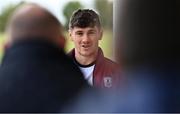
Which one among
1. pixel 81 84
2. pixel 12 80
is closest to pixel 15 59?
pixel 12 80

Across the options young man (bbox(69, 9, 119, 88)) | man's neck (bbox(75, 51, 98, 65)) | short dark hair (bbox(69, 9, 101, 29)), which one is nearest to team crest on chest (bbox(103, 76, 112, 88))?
young man (bbox(69, 9, 119, 88))

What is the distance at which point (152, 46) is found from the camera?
3.10 m

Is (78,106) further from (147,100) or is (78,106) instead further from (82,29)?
(147,100)

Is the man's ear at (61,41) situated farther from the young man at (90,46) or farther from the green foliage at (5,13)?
the young man at (90,46)

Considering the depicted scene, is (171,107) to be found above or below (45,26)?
below

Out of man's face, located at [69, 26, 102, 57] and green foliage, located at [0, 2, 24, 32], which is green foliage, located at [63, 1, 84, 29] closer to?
man's face, located at [69, 26, 102, 57]

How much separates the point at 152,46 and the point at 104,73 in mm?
970

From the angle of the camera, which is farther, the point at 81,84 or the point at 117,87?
the point at 117,87

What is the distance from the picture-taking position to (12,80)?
1.43 metres

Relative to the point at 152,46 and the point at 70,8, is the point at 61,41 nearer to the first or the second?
the point at 70,8

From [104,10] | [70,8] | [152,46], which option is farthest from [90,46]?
[152,46]

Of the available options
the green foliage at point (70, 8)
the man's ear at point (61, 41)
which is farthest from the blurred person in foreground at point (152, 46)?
the man's ear at point (61, 41)

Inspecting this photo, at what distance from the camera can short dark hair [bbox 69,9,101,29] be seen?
7.07 feet

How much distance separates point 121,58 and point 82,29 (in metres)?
0.89
